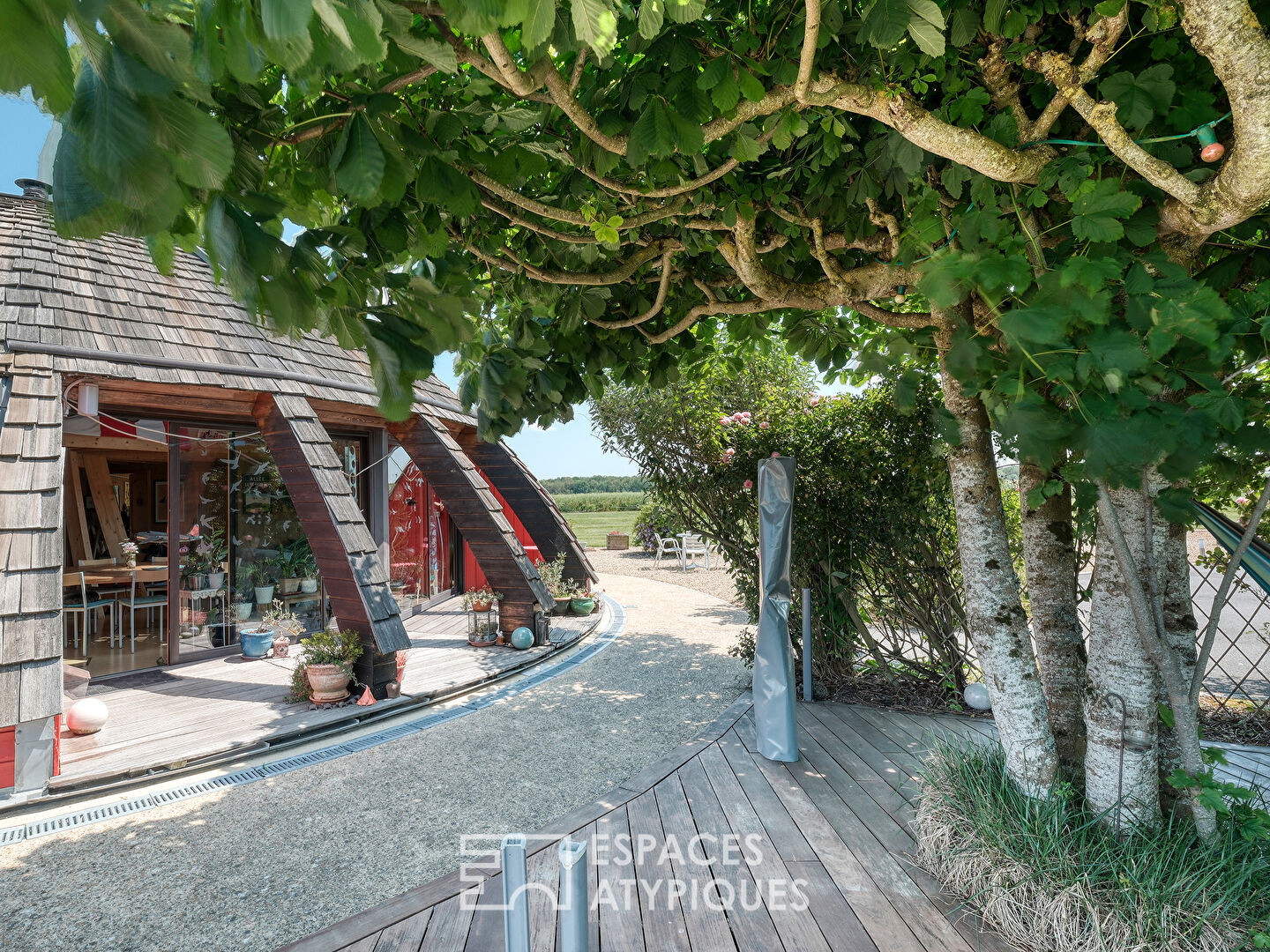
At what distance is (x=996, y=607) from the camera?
9.93 feet

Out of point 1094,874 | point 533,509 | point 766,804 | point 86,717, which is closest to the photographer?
point 1094,874

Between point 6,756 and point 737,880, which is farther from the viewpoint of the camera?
point 6,756

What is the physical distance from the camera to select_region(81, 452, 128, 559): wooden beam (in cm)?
827

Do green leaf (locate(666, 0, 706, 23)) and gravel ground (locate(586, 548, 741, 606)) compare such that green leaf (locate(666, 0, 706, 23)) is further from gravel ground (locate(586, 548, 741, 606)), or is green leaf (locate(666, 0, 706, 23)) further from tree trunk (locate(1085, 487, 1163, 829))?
gravel ground (locate(586, 548, 741, 606))

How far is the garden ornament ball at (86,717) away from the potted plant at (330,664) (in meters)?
1.43

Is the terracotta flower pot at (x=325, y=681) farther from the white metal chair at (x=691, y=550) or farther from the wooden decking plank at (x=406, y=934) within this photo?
the white metal chair at (x=691, y=550)

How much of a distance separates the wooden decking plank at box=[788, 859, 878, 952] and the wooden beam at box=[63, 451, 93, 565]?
9.37 metres

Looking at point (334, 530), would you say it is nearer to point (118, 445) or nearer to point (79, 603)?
point (118, 445)

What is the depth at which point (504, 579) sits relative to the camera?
824cm

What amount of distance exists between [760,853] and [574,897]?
1.72 m

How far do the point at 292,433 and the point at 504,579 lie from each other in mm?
3011

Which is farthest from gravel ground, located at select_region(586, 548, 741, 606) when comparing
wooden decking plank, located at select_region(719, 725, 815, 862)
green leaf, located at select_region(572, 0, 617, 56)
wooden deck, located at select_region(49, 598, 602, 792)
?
green leaf, located at select_region(572, 0, 617, 56)

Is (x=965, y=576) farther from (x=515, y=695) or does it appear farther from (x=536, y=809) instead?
(x=515, y=695)

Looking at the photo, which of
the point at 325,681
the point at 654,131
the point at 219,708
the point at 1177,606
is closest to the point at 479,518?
the point at 325,681
